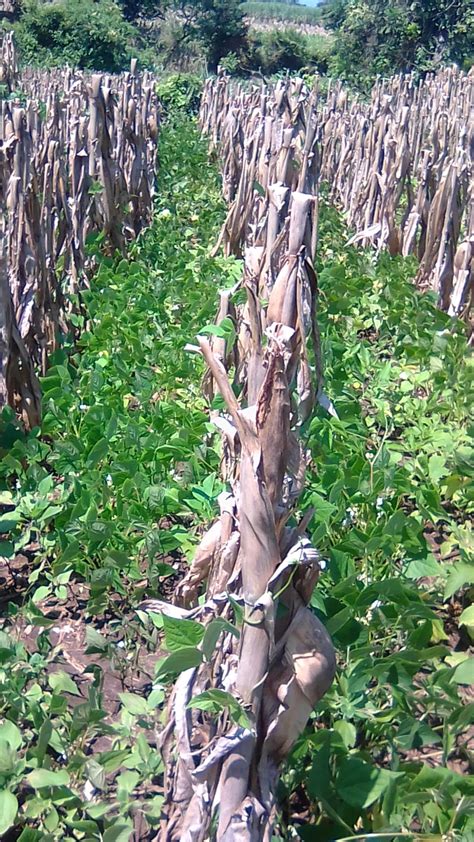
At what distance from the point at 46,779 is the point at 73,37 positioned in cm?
2998

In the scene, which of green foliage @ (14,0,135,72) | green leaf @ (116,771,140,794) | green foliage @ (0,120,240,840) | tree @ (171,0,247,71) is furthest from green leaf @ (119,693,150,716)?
tree @ (171,0,247,71)

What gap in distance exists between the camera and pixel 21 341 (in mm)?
3369

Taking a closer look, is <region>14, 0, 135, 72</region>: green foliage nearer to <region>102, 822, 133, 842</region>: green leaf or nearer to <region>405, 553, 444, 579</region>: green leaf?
<region>405, 553, 444, 579</region>: green leaf

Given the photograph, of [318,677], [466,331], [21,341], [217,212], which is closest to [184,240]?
[217,212]

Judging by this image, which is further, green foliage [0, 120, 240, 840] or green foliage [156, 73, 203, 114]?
green foliage [156, 73, 203, 114]

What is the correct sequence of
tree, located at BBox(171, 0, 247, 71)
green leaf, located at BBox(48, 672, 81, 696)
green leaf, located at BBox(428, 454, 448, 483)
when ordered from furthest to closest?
tree, located at BBox(171, 0, 247, 71)
green leaf, located at BBox(428, 454, 448, 483)
green leaf, located at BBox(48, 672, 81, 696)

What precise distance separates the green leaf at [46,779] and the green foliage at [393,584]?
0.44 m

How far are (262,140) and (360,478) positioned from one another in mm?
4344

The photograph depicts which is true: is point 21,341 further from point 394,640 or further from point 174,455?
point 394,640

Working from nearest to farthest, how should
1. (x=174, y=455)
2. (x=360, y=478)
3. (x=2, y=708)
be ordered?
(x=2, y=708) → (x=360, y=478) → (x=174, y=455)

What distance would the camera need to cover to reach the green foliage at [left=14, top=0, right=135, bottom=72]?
27312mm

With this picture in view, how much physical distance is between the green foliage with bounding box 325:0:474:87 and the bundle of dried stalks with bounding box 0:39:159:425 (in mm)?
21654

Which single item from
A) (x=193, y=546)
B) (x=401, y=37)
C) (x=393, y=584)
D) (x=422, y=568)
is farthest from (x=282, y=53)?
(x=393, y=584)

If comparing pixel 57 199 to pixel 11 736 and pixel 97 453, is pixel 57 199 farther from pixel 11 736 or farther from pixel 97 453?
pixel 11 736
